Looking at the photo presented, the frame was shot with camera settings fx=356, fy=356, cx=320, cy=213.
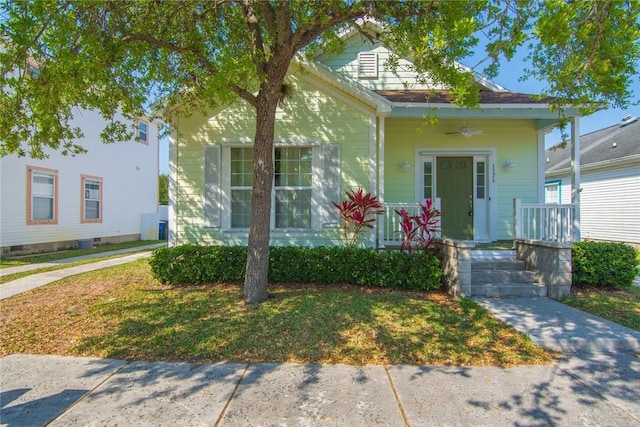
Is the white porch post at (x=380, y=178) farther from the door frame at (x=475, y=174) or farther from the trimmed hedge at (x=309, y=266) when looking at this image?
the door frame at (x=475, y=174)

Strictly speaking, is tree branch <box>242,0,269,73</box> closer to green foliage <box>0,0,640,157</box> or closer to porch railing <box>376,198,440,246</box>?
green foliage <box>0,0,640,157</box>

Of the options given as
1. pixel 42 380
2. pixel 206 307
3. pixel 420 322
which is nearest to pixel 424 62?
pixel 420 322

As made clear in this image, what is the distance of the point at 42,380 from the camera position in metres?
3.32

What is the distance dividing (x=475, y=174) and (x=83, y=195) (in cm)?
1351

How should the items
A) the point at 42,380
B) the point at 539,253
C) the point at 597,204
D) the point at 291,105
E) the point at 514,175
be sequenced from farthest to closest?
the point at 597,204, the point at 514,175, the point at 291,105, the point at 539,253, the point at 42,380

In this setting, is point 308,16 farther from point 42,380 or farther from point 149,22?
point 42,380

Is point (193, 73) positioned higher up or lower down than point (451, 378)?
higher up

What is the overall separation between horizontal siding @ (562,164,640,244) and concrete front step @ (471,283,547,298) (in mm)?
9489

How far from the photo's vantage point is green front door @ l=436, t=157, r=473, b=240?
28.1 ft

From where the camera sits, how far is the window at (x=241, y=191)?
24.2 ft

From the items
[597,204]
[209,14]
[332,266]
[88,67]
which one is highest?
[209,14]

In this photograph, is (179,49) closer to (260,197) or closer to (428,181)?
(260,197)

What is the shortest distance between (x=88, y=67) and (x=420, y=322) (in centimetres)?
540

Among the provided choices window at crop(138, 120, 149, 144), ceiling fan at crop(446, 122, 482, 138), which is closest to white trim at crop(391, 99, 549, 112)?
ceiling fan at crop(446, 122, 482, 138)
